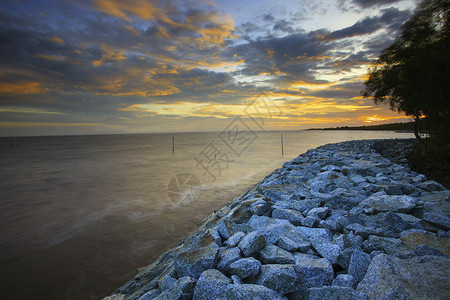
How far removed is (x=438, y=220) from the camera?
2799 mm

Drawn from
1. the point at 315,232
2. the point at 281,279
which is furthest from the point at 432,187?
the point at 281,279

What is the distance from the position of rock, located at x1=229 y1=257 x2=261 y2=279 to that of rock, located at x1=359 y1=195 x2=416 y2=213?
2.31m

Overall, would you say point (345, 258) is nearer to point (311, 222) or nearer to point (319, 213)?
point (311, 222)

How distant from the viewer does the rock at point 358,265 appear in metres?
1.99

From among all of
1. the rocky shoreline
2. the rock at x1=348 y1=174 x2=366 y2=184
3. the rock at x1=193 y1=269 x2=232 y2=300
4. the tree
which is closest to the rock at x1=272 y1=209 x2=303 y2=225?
the rocky shoreline

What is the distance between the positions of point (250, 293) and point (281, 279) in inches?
12.6

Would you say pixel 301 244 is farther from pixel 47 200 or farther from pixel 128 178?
pixel 128 178

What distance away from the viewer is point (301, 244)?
2.52 m

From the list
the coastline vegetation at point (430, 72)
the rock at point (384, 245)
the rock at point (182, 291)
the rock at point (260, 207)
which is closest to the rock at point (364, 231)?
the rock at point (384, 245)

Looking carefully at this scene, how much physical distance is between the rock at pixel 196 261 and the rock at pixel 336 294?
3.29ft

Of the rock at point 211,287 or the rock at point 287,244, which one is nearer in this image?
the rock at point 211,287

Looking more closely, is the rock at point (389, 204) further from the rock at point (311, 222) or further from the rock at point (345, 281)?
the rock at point (345, 281)

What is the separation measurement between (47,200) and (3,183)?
814cm

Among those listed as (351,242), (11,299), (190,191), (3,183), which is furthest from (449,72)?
(3,183)
